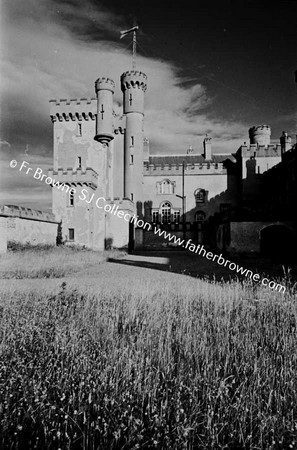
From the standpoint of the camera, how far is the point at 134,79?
107 ft

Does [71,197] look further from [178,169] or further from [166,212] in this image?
[178,169]

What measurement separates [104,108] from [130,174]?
743 centimetres

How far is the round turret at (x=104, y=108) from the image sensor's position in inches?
1206

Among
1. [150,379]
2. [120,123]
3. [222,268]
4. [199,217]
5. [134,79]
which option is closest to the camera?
[150,379]

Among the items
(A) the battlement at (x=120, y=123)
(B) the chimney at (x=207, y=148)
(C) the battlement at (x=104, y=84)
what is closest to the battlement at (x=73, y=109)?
(C) the battlement at (x=104, y=84)

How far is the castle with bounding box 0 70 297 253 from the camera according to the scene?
69.1 ft

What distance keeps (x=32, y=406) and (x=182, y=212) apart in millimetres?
35226

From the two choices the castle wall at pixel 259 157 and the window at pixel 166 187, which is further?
the window at pixel 166 187

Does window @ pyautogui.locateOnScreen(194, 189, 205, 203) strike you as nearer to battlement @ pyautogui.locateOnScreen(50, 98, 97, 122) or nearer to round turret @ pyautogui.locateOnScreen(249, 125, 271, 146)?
round turret @ pyautogui.locateOnScreen(249, 125, 271, 146)

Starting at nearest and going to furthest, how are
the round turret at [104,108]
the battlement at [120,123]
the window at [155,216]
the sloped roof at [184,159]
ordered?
the round turret at [104,108], the battlement at [120,123], the window at [155,216], the sloped roof at [184,159]

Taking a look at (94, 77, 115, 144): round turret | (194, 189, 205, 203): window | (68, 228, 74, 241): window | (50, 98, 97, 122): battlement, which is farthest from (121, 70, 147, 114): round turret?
(68, 228, 74, 241): window

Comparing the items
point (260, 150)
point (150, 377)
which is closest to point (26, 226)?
Answer: point (150, 377)

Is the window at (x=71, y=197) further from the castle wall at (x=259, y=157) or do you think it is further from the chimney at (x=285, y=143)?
the chimney at (x=285, y=143)

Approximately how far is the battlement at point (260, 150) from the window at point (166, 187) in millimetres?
9201
